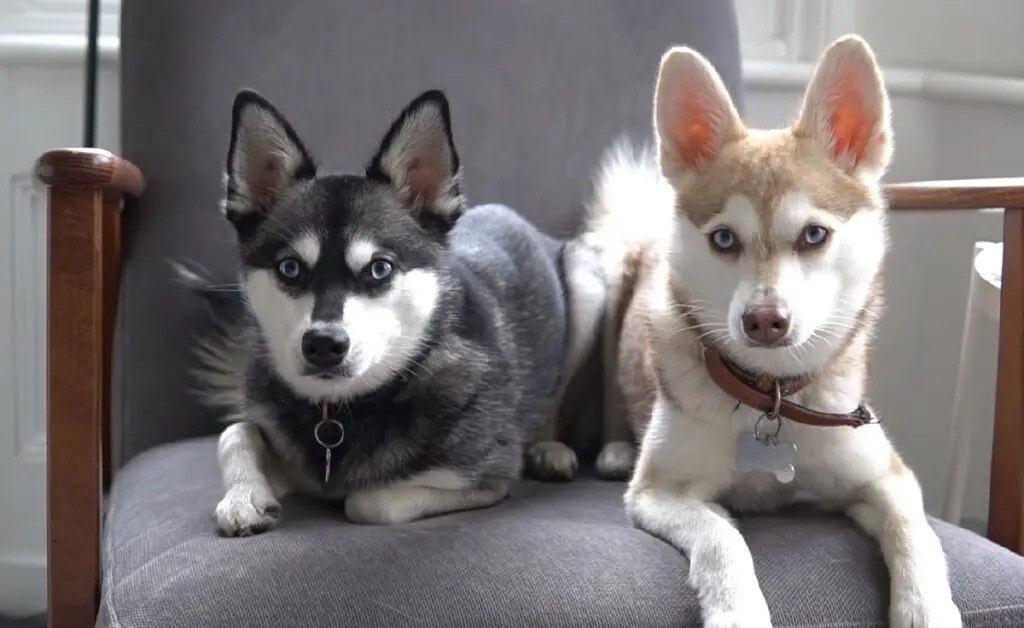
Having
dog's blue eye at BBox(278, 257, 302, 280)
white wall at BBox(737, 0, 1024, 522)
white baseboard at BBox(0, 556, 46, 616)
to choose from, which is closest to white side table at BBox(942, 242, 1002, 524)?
white wall at BBox(737, 0, 1024, 522)

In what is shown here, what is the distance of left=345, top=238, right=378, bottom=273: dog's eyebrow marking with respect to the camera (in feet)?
4.17

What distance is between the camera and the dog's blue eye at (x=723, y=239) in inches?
48.8

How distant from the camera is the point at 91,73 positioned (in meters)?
1.92

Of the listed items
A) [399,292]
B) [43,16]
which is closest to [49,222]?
[399,292]

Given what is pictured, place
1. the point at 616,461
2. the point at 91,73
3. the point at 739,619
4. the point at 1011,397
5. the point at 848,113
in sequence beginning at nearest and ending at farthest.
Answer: the point at 739,619 → the point at 848,113 → the point at 1011,397 → the point at 616,461 → the point at 91,73

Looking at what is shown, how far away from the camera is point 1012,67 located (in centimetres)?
234

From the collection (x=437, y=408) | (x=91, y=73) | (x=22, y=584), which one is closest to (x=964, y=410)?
(x=437, y=408)

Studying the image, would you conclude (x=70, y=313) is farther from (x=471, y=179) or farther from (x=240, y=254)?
(x=471, y=179)

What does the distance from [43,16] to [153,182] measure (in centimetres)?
68

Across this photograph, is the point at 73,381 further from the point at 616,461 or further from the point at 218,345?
the point at 616,461

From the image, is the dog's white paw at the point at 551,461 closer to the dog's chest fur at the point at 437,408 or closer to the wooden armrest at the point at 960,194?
the dog's chest fur at the point at 437,408

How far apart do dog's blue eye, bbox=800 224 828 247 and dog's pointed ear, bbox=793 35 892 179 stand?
138mm

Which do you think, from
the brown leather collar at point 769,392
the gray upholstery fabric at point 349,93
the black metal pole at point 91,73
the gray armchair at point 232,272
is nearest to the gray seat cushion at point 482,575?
the gray armchair at point 232,272

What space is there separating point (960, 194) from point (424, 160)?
2.55 feet
